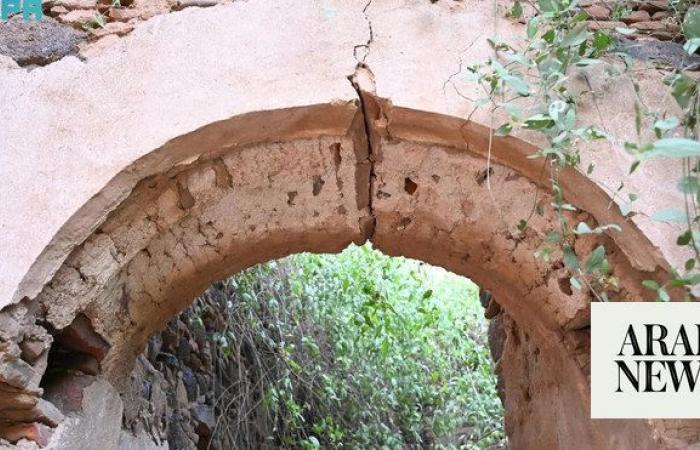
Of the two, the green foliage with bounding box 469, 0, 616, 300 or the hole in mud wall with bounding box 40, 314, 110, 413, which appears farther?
the hole in mud wall with bounding box 40, 314, 110, 413

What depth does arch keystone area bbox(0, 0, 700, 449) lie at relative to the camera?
6.34 ft

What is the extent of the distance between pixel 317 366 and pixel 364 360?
0.40m

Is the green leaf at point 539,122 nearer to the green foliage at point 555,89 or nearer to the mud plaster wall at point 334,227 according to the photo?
the green foliage at point 555,89

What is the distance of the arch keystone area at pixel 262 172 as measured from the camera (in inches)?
76.1

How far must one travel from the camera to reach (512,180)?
2121 millimetres

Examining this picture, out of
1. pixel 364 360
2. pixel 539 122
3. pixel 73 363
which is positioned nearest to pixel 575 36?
pixel 539 122

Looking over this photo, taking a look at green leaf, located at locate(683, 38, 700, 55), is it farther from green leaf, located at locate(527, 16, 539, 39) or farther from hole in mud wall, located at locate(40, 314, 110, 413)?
hole in mud wall, located at locate(40, 314, 110, 413)

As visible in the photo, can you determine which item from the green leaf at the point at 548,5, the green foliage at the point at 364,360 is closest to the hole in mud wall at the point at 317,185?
the green leaf at the point at 548,5

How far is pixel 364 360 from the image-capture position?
434 cm

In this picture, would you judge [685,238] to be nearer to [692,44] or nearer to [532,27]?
[692,44]

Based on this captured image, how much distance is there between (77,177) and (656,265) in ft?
4.45

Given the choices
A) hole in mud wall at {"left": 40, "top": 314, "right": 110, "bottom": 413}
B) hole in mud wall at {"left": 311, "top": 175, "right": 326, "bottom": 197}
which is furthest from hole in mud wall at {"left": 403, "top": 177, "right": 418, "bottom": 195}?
hole in mud wall at {"left": 40, "top": 314, "right": 110, "bottom": 413}

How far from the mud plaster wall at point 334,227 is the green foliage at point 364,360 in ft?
4.16

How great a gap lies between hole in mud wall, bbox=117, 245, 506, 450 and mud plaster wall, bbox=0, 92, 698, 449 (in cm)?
51
